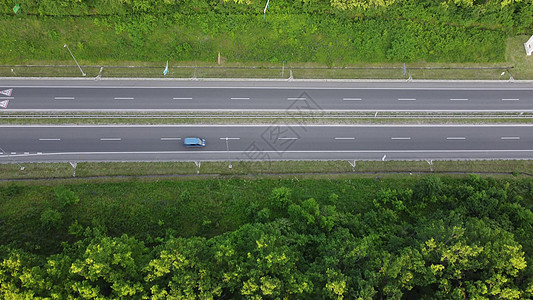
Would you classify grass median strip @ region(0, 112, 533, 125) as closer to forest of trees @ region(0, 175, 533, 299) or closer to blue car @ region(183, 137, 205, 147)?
blue car @ region(183, 137, 205, 147)

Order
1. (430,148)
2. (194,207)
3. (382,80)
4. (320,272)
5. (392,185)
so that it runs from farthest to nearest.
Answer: (382,80) → (430,148) → (392,185) → (194,207) → (320,272)

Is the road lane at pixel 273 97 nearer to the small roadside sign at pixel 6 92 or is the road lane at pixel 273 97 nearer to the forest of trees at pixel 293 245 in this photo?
the small roadside sign at pixel 6 92

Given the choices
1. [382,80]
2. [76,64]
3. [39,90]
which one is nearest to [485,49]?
[382,80]

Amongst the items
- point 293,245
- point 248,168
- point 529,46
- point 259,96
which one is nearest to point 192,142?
point 248,168

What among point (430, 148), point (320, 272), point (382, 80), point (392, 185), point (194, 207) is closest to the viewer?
point (320, 272)

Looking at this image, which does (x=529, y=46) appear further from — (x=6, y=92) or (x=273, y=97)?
(x=6, y=92)

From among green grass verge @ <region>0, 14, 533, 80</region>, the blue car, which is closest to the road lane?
green grass verge @ <region>0, 14, 533, 80</region>

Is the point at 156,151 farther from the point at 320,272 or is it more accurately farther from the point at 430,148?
the point at 430,148
